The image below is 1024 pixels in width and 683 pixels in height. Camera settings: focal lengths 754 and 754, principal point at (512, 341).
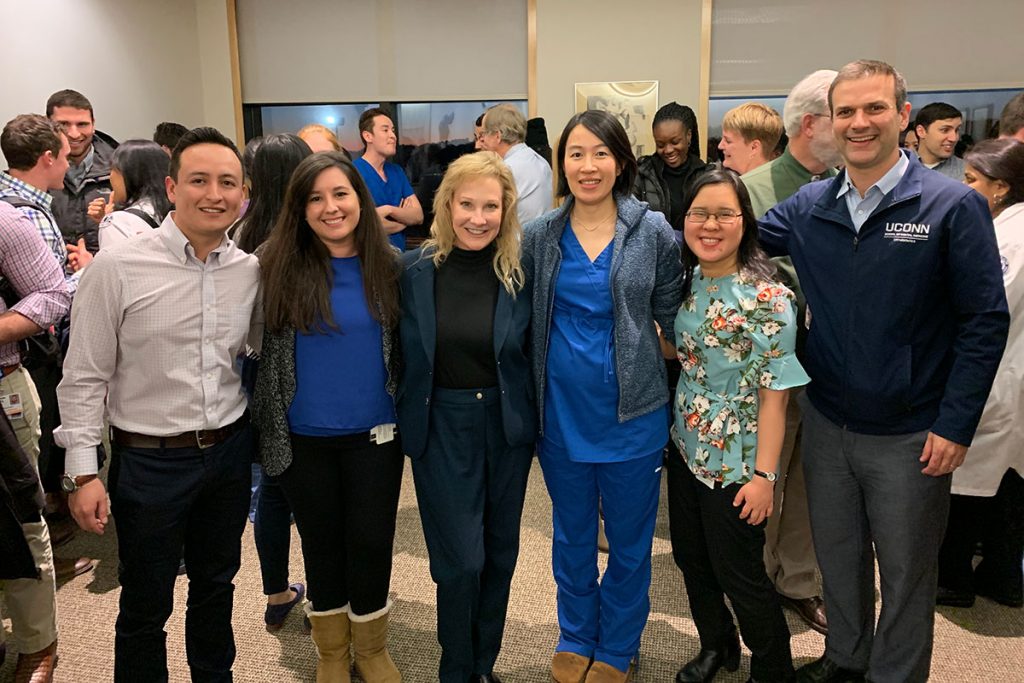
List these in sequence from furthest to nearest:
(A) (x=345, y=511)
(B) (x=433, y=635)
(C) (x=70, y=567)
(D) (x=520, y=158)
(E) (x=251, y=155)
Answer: (D) (x=520, y=158)
(C) (x=70, y=567)
(E) (x=251, y=155)
(B) (x=433, y=635)
(A) (x=345, y=511)

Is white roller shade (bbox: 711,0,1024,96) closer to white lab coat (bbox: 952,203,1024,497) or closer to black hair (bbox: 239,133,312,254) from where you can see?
white lab coat (bbox: 952,203,1024,497)

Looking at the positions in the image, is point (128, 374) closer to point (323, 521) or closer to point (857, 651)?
point (323, 521)

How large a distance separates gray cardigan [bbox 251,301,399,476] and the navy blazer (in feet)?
0.23

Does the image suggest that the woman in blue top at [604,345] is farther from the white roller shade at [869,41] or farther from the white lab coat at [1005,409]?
the white roller shade at [869,41]

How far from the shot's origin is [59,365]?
2.99 m

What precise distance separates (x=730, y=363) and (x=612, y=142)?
0.66 metres

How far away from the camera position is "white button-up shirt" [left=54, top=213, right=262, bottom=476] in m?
1.73

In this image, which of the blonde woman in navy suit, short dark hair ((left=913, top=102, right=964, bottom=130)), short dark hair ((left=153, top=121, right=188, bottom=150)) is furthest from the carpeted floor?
short dark hair ((left=913, top=102, right=964, bottom=130))

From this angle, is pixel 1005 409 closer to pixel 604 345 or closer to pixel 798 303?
pixel 798 303

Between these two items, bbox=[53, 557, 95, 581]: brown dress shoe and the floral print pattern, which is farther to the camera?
bbox=[53, 557, 95, 581]: brown dress shoe

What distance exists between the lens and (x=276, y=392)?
1977mm

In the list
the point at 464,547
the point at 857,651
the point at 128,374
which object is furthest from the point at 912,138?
the point at 128,374

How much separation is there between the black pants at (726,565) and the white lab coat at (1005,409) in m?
0.94

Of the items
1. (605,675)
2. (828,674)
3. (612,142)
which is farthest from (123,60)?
(828,674)
